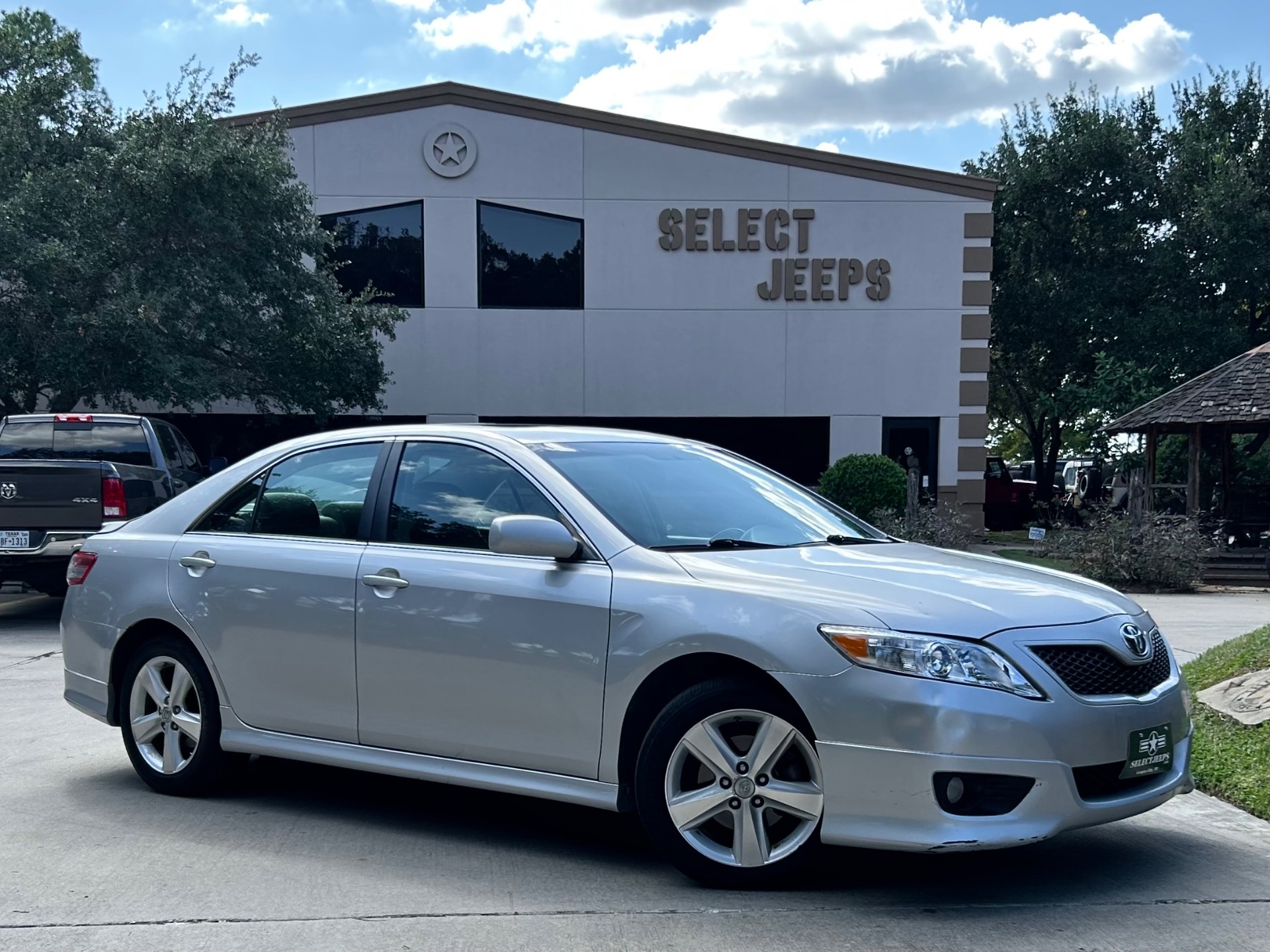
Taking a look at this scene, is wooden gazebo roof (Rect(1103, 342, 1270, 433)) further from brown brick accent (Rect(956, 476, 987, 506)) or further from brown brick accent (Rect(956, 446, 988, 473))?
brown brick accent (Rect(956, 476, 987, 506))

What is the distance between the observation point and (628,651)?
471cm

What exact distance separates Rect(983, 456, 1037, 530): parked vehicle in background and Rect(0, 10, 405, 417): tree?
1788 cm

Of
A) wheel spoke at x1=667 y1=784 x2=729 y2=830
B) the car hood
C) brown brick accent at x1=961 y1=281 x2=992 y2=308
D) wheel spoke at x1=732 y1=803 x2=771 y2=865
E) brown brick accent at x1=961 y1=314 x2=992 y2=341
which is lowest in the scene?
wheel spoke at x1=732 y1=803 x2=771 y2=865

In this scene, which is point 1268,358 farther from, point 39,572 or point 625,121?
A: point 39,572

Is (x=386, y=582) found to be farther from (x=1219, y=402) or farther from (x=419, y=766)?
(x=1219, y=402)

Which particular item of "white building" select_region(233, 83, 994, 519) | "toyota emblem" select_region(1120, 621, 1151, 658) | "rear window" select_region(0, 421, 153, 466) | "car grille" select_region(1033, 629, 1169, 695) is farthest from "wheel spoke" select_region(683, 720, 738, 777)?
"white building" select_region(233, 83, 994, 519)

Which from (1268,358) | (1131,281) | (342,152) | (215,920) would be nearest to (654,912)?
(215,920)

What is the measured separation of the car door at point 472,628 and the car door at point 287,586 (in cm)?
14

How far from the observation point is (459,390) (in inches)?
966

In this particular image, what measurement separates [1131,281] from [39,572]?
2717 centimetres

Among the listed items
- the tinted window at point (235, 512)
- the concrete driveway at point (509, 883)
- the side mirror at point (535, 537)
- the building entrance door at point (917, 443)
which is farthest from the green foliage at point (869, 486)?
the side mirror at point (535, 537)

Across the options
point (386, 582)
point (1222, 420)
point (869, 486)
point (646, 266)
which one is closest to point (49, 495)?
point (386, 582)

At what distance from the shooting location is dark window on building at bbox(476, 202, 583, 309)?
80.1 feet

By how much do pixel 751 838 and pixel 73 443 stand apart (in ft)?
34.3
